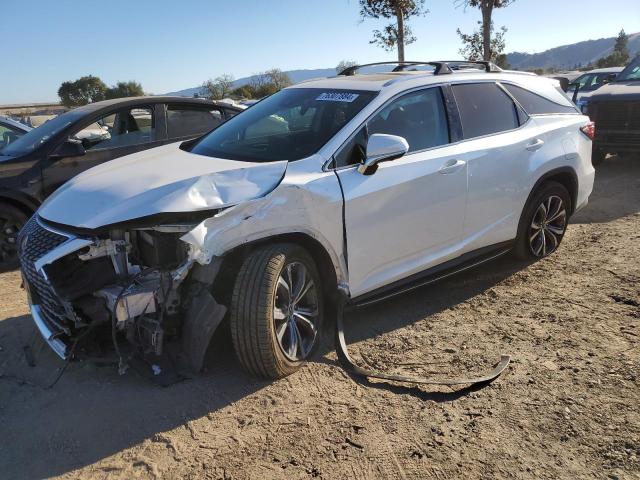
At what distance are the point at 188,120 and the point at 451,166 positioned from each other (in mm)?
4082

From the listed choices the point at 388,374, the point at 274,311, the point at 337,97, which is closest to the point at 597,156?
the point at 337,97

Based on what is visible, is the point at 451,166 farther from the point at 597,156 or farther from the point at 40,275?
the point at 597,156

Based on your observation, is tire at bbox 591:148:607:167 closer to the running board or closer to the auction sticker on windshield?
the running board

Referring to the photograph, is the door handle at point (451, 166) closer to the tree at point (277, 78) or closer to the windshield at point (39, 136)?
the windshield at point (39, 136)

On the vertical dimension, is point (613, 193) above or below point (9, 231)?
below

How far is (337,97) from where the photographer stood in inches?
163

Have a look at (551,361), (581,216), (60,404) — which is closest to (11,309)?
(60,404)

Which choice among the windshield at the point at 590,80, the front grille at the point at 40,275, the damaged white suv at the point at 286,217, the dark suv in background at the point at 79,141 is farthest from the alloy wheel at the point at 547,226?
the windshield at the point at 590,80

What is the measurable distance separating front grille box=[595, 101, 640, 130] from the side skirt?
18.9ft

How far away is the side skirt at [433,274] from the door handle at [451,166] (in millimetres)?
726

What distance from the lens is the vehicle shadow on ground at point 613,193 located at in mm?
7105

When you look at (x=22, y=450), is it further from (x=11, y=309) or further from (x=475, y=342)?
(x=475, y=342)

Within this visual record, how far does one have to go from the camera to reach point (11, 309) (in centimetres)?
465

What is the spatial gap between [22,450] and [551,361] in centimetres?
318
